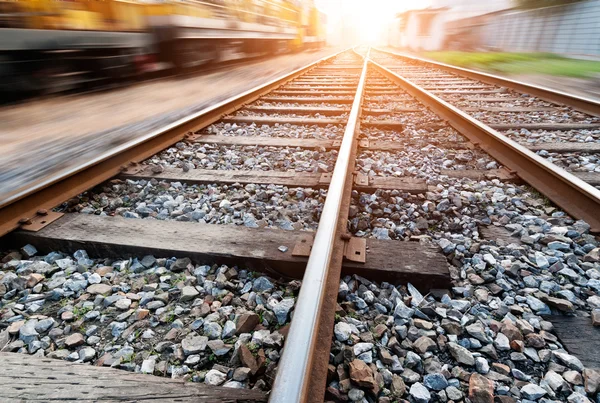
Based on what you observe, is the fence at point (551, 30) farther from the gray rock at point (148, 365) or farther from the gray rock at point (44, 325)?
the gray rock at point (44, 325)

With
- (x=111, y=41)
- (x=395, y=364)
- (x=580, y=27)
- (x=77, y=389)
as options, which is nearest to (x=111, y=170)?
(x=77, y=389)

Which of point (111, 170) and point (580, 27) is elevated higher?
point (580, 27)

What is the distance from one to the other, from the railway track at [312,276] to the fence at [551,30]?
1410cm

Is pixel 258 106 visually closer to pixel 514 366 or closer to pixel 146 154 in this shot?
pixel 146 154

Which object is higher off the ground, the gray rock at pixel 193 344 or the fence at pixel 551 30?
the fence at pixel 551 30

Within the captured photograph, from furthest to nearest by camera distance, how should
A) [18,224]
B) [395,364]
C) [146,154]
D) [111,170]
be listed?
[146,154], [111,170], [18,224], [395,364]

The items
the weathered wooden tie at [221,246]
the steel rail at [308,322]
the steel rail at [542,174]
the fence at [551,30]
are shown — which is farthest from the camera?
the fence at [551,30]

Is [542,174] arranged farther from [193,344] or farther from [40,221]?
[40,221]

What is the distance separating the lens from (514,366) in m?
1.10

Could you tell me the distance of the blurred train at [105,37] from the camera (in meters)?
4.37

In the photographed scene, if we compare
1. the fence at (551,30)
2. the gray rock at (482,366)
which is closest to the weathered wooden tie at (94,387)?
the gray rock at (482,366)

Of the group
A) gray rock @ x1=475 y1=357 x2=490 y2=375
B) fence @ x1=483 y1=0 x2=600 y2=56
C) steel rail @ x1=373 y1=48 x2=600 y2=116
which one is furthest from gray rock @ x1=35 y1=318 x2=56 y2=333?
fence @ x1=483 y1=0 x2=600 y2=56

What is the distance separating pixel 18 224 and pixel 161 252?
76cm

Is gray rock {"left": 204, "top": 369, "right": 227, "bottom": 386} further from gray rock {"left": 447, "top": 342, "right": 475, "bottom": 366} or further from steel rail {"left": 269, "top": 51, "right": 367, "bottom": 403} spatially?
gray rock {"left": 447, "top": 342, "right": 475, "bottom": 366}
